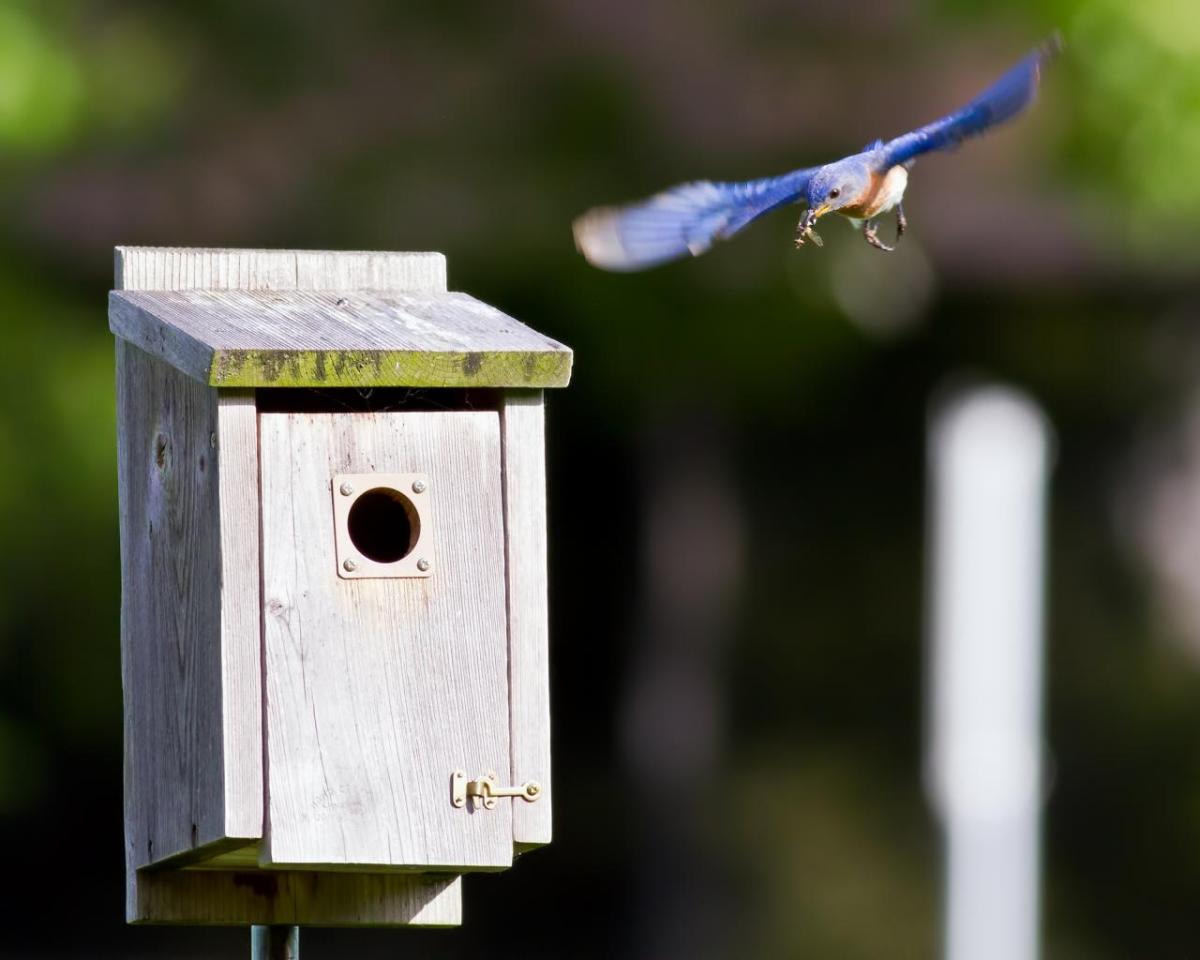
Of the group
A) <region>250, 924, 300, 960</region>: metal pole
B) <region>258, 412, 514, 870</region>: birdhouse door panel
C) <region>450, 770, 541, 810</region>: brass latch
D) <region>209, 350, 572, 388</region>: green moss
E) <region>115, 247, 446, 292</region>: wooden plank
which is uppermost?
<region>115, 247, 446, 292</region>: wooden plank

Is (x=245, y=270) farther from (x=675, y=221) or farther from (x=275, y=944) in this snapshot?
(x=275, y=944)

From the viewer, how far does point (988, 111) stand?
3600 mm

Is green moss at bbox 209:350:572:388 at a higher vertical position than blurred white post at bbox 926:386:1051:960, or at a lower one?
higher

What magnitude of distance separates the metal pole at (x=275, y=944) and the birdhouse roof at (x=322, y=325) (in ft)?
2.89

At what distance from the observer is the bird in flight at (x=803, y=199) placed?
141 inches

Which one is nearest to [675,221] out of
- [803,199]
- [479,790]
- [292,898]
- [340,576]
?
[803,199]

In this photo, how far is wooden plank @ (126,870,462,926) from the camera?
353 cm

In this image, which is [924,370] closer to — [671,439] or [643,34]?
[671,439]

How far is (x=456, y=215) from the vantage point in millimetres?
9477

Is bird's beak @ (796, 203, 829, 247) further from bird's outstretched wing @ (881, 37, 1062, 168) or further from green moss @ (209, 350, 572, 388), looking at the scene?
green moss @ (209, 350, 572, 388)

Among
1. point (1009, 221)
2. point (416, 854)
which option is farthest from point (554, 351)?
point (1009, 221)

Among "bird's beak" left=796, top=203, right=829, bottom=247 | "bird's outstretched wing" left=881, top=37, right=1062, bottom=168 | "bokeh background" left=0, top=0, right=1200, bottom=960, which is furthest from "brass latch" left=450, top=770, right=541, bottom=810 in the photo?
"bokeh background" left=0, top=0, right=1200, bottom=960

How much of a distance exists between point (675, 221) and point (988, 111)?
555mm

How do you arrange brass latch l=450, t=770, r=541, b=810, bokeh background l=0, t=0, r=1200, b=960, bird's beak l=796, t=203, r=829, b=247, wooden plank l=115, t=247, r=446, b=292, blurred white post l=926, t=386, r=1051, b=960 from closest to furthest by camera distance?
brass latch l=450, t=770, r=541, b=810, wooden plank l=115, t=247, r=446, b=292, bird's beak l=796, t=203, r=829, b=247, blurred white post l=926, t=386, r=1051, b=960, bokeh background l=0, t=0, r=1200, b=960
